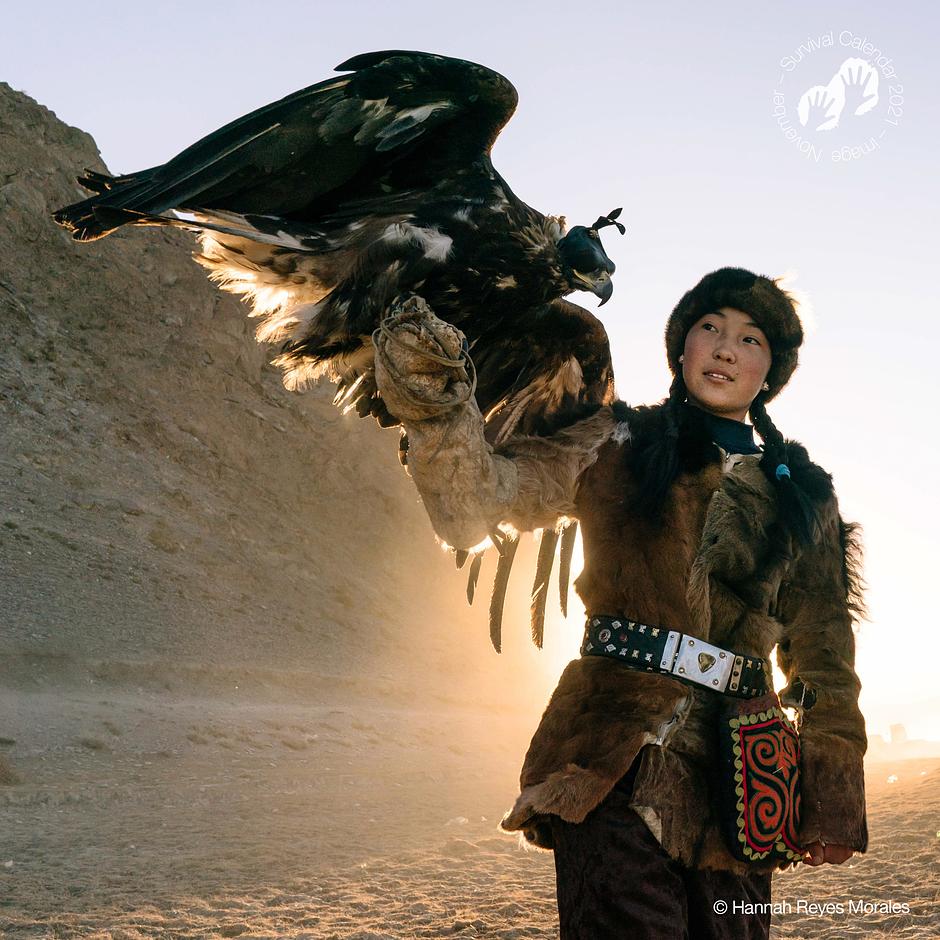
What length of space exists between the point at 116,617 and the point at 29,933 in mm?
10483

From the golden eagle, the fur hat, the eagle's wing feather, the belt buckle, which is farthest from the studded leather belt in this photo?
the eagle's wing feather

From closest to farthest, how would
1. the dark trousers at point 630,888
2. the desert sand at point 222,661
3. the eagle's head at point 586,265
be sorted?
1. the dark trousers at point 630,888
2. the eagle's head at point 586,265
3. the desert sand at point 222,661

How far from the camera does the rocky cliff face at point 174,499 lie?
13.7 meters

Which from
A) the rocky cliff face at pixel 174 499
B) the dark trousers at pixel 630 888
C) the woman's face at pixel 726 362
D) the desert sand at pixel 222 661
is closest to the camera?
the dark trousers at pixel 630 888

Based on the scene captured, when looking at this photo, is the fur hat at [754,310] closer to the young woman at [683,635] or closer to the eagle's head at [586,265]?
the young woman at [683,635]

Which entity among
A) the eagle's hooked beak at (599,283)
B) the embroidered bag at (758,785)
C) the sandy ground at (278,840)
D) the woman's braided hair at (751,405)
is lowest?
the sandy ground at (278,840)

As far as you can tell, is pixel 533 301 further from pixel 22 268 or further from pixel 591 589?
pixel 22 268

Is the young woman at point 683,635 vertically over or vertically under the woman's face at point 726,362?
under

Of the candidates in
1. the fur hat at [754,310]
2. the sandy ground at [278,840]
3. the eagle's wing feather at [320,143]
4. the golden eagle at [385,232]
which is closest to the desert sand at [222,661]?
the sandy ground at [278,840]

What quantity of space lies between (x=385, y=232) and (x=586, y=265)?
2.59 ft

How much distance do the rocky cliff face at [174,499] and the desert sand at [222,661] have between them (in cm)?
6

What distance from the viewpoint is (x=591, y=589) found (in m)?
2.29

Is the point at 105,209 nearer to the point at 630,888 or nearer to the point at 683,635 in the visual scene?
the point at 683,635

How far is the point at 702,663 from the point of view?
7.08ft
